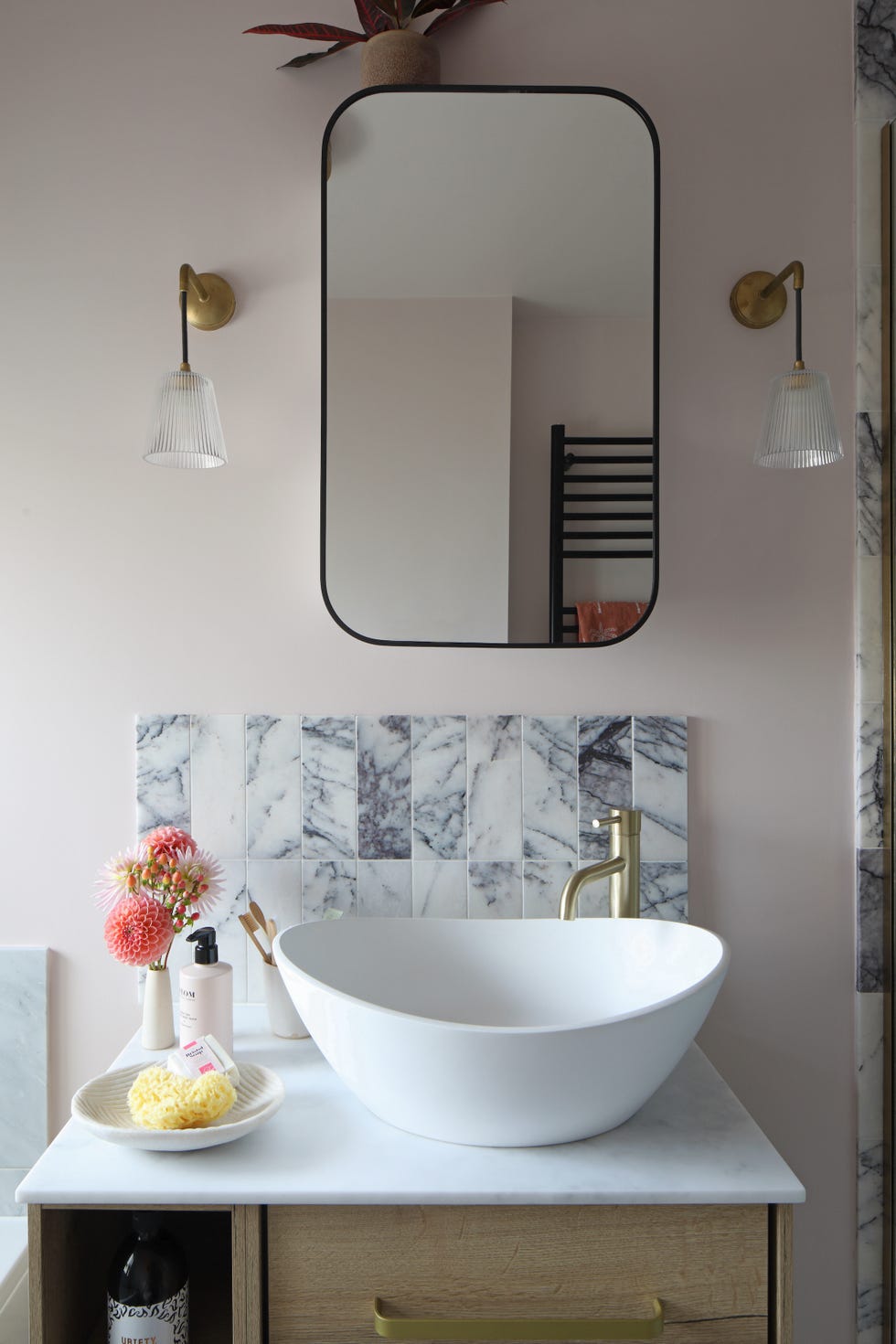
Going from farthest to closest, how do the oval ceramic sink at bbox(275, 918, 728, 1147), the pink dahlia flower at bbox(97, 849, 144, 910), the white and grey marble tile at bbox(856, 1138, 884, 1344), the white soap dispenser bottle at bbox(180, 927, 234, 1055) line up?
the white and grey marble tile at bbox(856, 1138, 884, 1344) → the pink dahlia flower at bbox(97, 849, 144, 910) → the white soap dispenser bottle at bbox(180, 927, 234, 1055) → the oval ceramic sink at bbox(275, 918, 728, 1147)

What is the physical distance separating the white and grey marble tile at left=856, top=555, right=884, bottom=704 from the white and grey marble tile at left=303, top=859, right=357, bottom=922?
83 centimetres

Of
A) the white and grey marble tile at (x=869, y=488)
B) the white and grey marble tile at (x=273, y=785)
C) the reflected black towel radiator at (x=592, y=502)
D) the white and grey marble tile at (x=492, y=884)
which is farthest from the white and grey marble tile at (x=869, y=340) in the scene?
the white and grey marble tile at (x=273, y=785)

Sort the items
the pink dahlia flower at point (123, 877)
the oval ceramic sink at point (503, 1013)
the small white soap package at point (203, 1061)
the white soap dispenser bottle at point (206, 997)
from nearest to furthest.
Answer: the oval ceramic sink at point (503, 1013), the small white soap package at point (203, 1061), the white soap dispenser bottle at point (206, 997), the pink dahlia flower at point (123, 877)

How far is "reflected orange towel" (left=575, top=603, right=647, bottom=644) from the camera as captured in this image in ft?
4.77

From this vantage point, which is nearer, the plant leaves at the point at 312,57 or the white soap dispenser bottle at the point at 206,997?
the white soap dispenser bottle at the point at 206,997

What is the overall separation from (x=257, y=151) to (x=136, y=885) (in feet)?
3.67

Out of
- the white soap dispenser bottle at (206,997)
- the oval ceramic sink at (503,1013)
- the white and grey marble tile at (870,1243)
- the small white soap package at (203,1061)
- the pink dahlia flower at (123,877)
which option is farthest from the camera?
the white and grey marble tile at (870,1243)

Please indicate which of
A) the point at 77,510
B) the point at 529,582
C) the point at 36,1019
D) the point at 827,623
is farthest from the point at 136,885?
the point at 827,623

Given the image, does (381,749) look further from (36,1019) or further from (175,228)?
(175,228)

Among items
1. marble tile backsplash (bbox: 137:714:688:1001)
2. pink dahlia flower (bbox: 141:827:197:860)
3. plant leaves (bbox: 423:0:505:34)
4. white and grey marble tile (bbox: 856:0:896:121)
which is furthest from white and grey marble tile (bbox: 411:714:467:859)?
white and grey marble tile (bbox: 856:0:896:121)

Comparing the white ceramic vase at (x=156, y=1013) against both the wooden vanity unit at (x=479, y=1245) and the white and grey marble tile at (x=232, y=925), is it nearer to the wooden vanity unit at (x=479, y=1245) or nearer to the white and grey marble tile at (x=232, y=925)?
the white and grey marble tile at (x=232, y=925)

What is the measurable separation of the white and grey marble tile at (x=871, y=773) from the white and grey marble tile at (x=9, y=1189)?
1398mm

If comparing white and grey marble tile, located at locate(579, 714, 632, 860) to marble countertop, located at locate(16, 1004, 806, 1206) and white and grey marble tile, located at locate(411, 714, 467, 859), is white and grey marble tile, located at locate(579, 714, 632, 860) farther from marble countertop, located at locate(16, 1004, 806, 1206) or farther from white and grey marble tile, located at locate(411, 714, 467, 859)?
marble countertop, located at locate(16, 1004, 806, 1206)

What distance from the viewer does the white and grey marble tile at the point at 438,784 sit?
153 cm
